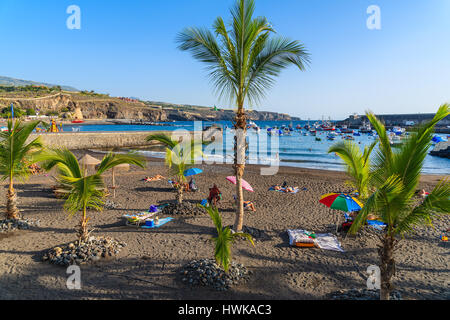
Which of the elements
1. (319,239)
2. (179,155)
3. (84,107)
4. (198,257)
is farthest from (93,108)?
(319,239)

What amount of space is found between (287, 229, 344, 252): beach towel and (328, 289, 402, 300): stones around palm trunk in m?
2.23

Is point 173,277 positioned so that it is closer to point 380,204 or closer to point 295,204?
point 380,204

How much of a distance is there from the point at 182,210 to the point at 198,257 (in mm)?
3755

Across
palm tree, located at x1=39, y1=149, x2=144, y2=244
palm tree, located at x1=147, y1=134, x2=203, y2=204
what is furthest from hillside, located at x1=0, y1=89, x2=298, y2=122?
palm tree, located at x1=39, y1=149, x2=144, y2=244

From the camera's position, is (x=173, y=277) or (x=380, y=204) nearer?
(x=380, y=204)

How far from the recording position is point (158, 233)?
8414mm

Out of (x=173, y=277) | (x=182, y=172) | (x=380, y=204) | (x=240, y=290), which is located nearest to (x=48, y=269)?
(x=173, y=277)

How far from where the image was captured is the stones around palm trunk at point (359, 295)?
505 centimetres

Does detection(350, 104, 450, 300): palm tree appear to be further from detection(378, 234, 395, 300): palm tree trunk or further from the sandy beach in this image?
the sandy beach

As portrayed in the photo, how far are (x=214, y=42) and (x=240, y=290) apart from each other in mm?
6372

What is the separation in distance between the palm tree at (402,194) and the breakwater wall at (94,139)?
88.0 feet

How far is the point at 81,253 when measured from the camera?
636 cm

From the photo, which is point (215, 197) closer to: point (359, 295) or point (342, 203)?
point (342, 203)

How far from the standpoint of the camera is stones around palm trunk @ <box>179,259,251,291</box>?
5.43 meters
